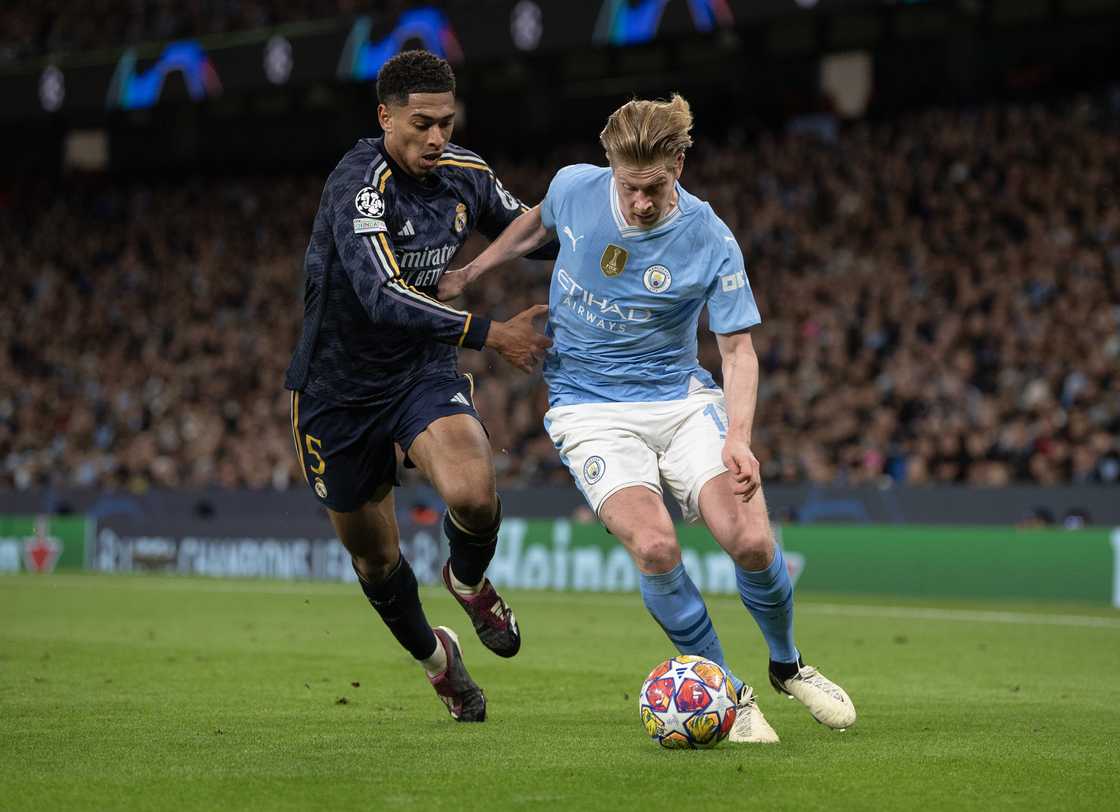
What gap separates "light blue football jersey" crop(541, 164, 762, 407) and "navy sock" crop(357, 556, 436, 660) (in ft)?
4.10

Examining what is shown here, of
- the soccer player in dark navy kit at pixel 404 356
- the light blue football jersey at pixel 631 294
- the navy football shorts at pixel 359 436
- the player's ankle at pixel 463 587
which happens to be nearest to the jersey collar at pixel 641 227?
the light blue football jersey at pixel 631 294

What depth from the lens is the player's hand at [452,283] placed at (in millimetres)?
7176

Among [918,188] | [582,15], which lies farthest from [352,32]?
[918,188]

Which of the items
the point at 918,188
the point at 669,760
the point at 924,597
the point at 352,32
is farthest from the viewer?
the point at 352,32

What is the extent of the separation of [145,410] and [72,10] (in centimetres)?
1004

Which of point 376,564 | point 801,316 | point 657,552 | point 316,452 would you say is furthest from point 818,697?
point 801,316

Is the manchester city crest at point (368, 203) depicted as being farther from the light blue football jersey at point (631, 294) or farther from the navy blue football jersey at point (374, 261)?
the light blue football jersey at point (631, 294)

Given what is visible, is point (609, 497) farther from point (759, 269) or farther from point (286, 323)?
point (286, 323)

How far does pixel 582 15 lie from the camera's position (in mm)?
24922

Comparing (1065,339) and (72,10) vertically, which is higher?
(72,10)

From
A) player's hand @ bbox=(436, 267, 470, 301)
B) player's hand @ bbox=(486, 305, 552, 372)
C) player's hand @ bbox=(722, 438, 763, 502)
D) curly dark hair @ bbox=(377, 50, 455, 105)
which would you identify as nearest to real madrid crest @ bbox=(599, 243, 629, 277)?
player's hand @ bbox=(486, 305, 552, 372)

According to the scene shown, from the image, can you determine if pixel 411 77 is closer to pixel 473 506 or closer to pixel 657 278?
pixel 657 278

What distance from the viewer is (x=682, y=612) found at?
6.46 meters

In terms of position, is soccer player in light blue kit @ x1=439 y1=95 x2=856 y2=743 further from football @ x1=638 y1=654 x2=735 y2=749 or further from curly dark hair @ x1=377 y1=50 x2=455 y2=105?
curly dark hair @ x1=377 y1=50 x2=455 y2=105
